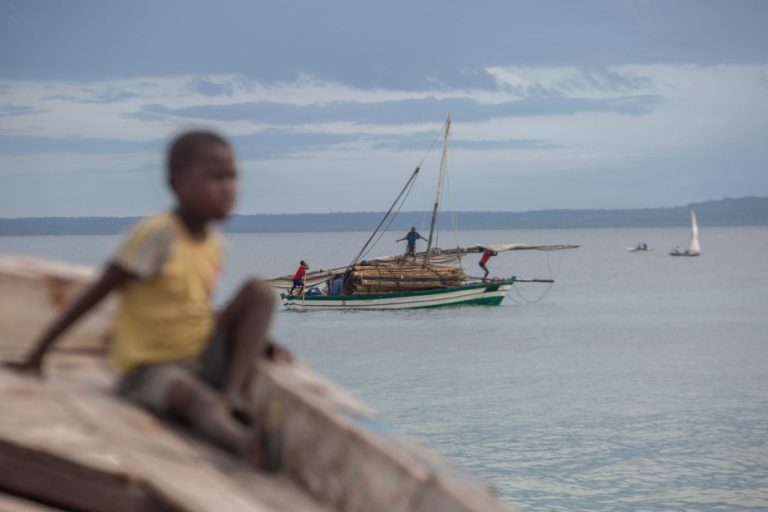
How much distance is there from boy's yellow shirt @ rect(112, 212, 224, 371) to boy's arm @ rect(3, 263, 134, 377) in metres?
0.04

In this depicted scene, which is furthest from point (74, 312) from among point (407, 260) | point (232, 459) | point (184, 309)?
point (407, 260)

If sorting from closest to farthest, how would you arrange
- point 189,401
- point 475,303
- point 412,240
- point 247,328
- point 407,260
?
point 189,401, point 247,328, point 412,240, point 407,260, point 475,303

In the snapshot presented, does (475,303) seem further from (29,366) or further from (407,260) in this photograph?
(29,366)

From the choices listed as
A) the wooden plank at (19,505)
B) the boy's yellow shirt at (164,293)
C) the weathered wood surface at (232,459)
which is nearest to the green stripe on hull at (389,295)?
the boy's yellow shirt at (164,293)

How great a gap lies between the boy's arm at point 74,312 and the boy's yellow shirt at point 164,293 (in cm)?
4

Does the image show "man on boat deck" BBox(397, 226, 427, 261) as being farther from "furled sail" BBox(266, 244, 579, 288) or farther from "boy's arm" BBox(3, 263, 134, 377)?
"boy's arm" BBox(3, 263, 134, 377)

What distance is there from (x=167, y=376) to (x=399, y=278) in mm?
41598

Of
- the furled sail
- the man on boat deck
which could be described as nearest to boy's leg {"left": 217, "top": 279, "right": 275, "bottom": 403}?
the man on boat deck

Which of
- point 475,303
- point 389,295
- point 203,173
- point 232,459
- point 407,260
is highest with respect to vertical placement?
point 203,173

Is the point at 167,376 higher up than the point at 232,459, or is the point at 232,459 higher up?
the point at 167,376

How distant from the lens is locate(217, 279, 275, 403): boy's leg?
316cm

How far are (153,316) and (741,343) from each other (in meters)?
45.5

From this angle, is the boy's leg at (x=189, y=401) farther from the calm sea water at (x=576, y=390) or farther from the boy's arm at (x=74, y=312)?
the calm sea water at (x=576, y=390)

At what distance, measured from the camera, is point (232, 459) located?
9.35 feet
